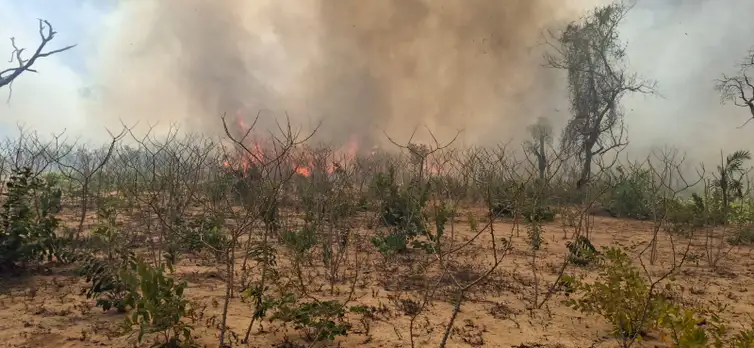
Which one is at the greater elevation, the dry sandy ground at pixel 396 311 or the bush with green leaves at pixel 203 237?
the bush with green leaves at pixel 203 237

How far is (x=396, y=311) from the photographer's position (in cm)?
518

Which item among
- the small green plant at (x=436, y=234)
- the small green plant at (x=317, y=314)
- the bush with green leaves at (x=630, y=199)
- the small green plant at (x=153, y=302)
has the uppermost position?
the bush with green leaves at (x=630, y=199)

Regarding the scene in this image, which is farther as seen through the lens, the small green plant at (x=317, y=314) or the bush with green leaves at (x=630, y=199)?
the bush with green leaves at (x=630, y=199)

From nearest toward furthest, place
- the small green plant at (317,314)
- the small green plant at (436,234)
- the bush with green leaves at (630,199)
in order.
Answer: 1. the small green plant at (317,314)
2. the small green plant at (436,234)
3. the bush with green leaves at (630,199)

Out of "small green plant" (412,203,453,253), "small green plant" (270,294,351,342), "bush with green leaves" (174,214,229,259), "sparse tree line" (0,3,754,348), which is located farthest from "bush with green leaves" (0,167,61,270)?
"small green plant" (412,203,453,253)

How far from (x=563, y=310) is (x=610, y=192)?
14515 mm

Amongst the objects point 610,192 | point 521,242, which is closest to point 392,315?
point 521,242

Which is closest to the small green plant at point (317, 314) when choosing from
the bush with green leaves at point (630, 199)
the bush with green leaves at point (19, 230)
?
the bush with green leaves at point (19, 230)

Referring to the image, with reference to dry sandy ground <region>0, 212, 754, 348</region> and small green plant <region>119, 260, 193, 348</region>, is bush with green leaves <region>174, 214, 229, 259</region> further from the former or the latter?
small green plant <region>119, 260, 193, 348</region>

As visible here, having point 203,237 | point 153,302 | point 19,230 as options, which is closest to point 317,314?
point 153,302

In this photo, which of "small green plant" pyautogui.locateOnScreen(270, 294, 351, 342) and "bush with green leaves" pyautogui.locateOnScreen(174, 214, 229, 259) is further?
"bush with green leaves" pyautogui.locateOnScreen(174, 214, 229, 259)

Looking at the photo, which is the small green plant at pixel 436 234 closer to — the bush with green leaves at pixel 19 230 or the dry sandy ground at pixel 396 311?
the dry sandy ground at pixel 396 311

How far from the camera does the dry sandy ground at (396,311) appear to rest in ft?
14.0

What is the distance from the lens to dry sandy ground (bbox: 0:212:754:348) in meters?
4.28
